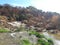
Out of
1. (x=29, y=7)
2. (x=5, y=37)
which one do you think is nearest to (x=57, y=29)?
(x=29, y=7)

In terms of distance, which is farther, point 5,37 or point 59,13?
point 59,13

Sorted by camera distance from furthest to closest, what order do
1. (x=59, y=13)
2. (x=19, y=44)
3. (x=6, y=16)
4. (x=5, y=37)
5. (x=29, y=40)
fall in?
1. (x=59, y=13)
2. (x=6, y=16)
3. (x=29, y=40)
4. (x=5, y=37)
5. (x=19, y=44)

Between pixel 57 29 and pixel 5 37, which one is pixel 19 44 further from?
pixel 57 29

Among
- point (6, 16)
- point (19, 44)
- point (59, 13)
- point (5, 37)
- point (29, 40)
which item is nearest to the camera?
point (19, 44)

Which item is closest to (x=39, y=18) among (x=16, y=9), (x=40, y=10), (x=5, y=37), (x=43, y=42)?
(x=40, y=10)

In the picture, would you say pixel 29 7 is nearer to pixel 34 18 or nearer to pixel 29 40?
pixel 34 18

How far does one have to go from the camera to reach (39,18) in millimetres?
7852

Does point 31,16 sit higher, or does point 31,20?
point 31,16

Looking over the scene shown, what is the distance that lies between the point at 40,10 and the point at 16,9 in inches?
31.5

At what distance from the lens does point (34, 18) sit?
301 inches

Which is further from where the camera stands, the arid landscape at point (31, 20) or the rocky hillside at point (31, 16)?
the rocky hillside at point (31, 16)

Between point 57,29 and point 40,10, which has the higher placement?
point 40,10

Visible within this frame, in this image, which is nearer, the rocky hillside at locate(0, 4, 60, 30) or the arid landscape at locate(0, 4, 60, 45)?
the arid landscape at locate(0, 4, 60, 45)

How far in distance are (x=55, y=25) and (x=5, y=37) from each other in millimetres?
2616
